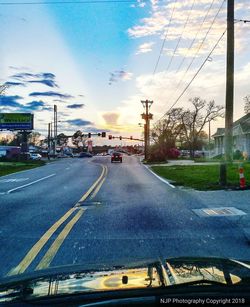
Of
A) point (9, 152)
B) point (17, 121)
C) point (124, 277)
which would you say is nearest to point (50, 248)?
point (124, 277)

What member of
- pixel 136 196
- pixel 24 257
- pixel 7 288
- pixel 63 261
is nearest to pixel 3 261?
pixel 24 257

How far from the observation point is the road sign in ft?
277

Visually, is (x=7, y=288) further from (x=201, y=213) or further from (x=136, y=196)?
(x=136, y=196)

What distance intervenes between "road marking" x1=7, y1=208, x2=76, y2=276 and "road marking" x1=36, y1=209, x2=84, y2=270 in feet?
0.56

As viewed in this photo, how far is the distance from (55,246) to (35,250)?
0.41 meters

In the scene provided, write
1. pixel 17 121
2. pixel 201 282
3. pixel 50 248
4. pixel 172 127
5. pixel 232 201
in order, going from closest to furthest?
1. pixel 201 282
2. pixel 50 248
3. pixel 232 201
4. pixel 17 121
5. pixel 172 127

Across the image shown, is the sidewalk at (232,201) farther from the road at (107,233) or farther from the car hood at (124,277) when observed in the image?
the car hood at (124,277)

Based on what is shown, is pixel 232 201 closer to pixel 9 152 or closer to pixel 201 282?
pixel 201 282

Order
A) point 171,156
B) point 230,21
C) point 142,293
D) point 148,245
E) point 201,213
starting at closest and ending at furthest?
point 142,293
point 148,245
point 201,213
point 230,21
point 171,156

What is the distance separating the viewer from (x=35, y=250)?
730 centimetres

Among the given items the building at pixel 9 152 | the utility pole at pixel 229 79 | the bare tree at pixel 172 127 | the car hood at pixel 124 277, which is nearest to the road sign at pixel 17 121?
Answer: the building at pixel 9 152

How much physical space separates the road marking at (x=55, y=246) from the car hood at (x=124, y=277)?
107 inches

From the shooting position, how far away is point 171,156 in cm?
8294

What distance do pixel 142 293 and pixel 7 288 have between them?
1.09 m
